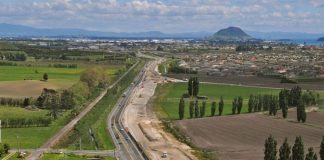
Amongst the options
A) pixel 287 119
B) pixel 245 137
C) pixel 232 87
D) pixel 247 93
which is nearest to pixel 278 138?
pixel 245 137

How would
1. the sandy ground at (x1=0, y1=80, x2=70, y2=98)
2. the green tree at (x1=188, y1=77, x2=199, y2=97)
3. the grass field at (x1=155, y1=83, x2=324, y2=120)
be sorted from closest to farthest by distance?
the grass field at (x1=155, y1=83, x2=324, y2=120) < the sandy ground at (x1=0, y1=80, x2=70, y2=98) < the green tree at (x1=188, y1=77, x2=199, y2=97)

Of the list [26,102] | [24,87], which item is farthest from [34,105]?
[24,87]

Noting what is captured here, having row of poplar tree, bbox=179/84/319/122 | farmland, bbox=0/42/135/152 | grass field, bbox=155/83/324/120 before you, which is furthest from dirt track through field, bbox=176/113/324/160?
farmland, bbox=0/42/135/152

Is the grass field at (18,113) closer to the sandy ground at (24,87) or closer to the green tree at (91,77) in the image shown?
the sandy ground at (24,87)

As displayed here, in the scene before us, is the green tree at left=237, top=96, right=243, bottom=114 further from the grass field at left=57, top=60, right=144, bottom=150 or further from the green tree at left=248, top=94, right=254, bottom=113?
the grass field at left=57, top=60, right=144, bottom=150

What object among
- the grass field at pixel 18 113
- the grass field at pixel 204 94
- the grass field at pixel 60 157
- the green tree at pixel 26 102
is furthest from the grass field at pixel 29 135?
the grass field at pixel 204 94

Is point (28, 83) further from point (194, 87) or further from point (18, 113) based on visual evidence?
point (194, 87)

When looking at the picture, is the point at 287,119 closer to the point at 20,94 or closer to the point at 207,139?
the point at 207,139
